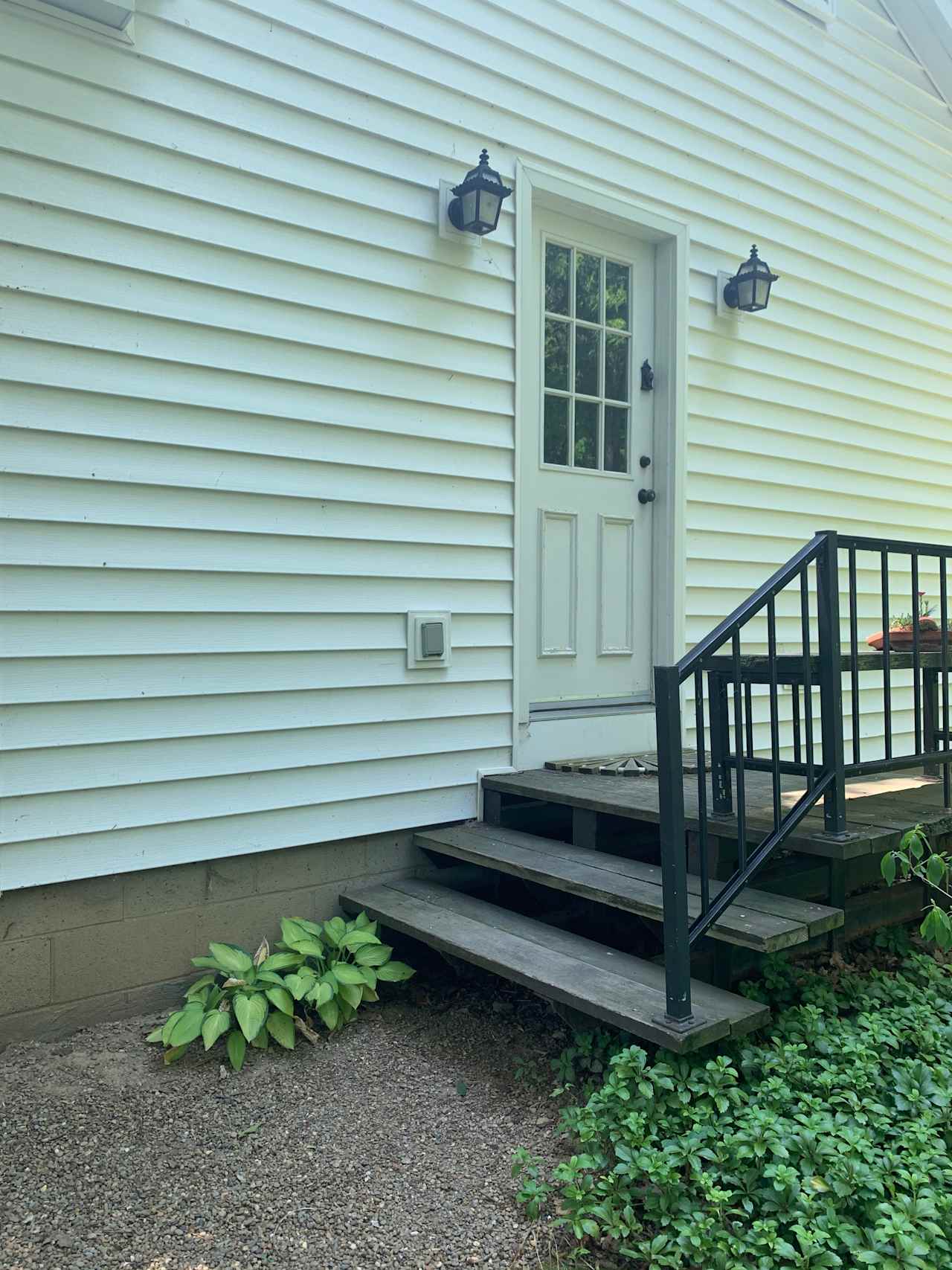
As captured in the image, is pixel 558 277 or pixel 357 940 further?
pixel 558 277

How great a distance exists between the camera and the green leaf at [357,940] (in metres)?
2.88

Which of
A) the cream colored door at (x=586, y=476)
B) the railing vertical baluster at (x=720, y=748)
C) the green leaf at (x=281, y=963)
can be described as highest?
the cream colored door at (x=586, y=476)

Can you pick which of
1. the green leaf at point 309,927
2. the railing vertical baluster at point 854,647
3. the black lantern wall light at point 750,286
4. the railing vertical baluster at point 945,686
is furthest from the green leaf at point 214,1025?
the black lantern wall light at point 750,286

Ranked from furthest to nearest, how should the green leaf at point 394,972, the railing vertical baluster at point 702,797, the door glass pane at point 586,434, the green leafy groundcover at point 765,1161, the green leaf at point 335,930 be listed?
1. the door glass pane at point 586,434
2. the green leaf at point 335,930
3. the green leaf at point 394,972
4. the railing vertical baluster at point 702,797
5. the green leafy groundcover at point 765,1161

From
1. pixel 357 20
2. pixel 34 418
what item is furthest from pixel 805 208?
pixel 34 418

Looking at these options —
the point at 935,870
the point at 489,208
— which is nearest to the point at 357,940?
the point at 935,870

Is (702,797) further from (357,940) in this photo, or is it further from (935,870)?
(357,940)

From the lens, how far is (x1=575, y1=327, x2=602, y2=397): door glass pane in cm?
402

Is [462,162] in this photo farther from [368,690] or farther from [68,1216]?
[68,1216]

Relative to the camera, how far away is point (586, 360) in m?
4.04

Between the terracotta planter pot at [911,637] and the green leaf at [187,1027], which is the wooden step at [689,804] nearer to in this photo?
the terracotta planter pot at [911,637]

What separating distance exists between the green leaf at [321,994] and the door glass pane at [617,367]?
105 inches

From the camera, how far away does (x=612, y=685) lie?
160 inches

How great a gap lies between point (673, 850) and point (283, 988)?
1.18 meters
